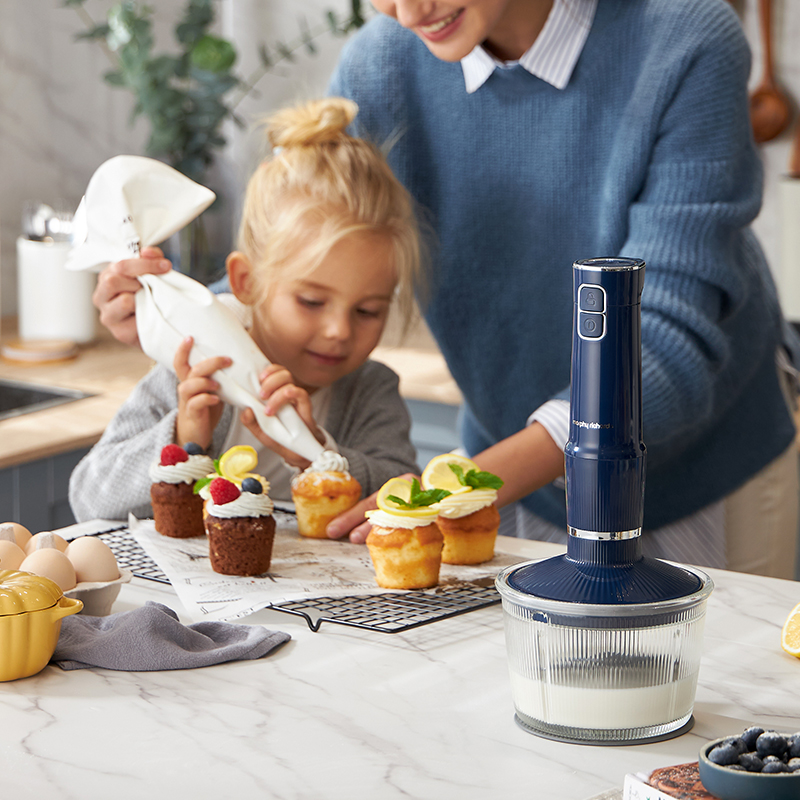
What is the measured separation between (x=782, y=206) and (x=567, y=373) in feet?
4.38

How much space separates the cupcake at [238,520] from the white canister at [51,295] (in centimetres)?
163

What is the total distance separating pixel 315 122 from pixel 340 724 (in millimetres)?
960

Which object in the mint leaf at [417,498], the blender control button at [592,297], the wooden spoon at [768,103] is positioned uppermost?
the wooden spoon at [768,103]

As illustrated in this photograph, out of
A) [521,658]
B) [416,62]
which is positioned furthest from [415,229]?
[521,658]

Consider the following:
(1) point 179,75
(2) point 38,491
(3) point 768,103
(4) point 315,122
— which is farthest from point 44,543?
(3) point 768,103

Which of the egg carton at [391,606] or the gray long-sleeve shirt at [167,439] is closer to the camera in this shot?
the egg carton at [391,606]

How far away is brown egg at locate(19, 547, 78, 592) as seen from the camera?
0.92 m

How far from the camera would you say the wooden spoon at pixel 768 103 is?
2.73m

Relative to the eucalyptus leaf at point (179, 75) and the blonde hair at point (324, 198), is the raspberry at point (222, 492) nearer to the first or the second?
the blonde hair at point (324, 198)

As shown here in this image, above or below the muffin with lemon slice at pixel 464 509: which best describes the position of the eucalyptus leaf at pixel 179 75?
above

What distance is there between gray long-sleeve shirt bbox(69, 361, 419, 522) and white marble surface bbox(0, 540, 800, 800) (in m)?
0.44

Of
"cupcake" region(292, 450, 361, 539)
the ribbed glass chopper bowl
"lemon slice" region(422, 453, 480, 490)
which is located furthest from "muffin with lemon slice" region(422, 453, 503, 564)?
the ribbed glass chopper bowl

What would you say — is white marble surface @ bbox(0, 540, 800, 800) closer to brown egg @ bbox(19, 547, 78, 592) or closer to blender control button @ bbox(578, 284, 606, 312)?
brown egg @ bbox(19, 547, 78, 592)

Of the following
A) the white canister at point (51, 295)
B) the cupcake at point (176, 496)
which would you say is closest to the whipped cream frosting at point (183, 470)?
the cupcake at point (176, 496)
